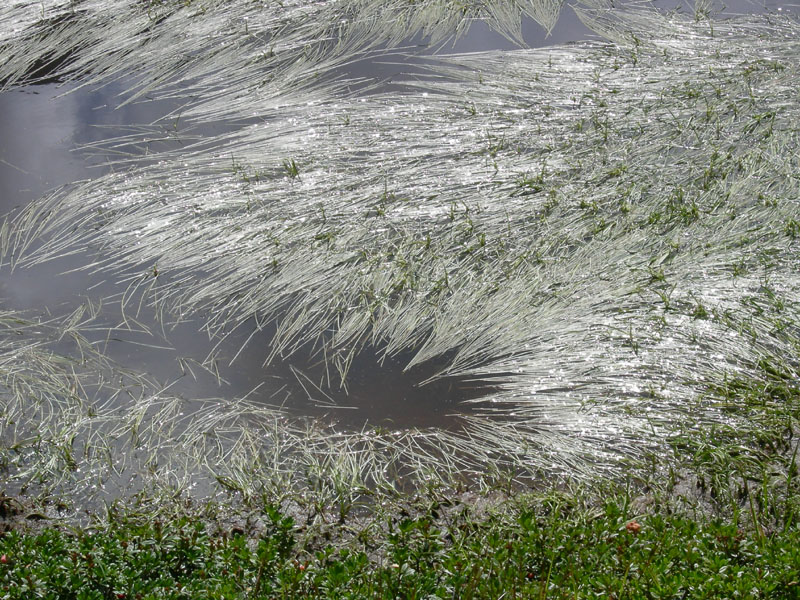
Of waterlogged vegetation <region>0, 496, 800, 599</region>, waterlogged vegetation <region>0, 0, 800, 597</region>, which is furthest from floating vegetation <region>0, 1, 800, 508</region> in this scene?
waterlogged vegetation <region>0, 496, 800, 599</region>

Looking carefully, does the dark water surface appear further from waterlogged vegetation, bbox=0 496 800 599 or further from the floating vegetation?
waterlogged vegetation, bbox=0 496 800 599

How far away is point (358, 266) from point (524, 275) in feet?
2.69

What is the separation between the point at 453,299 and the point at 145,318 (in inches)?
58.6

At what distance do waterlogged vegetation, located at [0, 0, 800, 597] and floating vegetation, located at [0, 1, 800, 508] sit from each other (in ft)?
0.05

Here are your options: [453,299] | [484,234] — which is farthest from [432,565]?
[484,234]

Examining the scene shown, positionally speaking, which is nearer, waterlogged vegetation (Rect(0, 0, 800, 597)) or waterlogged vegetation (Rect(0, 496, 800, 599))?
waterlogged vegetation (Rect(0, 496, 800, 599))

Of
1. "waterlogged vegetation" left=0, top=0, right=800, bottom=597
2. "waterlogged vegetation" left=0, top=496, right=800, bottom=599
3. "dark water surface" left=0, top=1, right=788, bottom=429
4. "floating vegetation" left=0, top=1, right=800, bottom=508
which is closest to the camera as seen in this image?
"waterlogged vegetation" left=0, top=496, right=800, bottom=599

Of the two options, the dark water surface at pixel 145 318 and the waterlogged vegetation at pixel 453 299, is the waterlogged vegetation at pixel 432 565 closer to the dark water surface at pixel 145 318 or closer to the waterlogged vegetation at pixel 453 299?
the waterlogged vegetation at pixel 453 299

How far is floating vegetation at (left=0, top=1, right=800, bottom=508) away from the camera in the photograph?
322cm

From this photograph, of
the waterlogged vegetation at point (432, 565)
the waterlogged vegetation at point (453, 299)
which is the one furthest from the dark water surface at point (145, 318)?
the waterlogged vegetation at point (432, 565)

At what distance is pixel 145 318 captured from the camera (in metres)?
3.83

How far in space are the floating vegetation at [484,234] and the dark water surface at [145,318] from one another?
3.2 inches

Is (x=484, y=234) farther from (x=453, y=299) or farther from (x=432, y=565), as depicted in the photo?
(x=432, y=565)

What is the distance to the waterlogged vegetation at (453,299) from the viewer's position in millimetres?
2586
